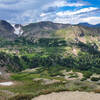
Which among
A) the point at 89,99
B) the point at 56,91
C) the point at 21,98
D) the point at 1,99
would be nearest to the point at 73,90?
the point at 56,91

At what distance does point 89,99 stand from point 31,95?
8895 millimetres

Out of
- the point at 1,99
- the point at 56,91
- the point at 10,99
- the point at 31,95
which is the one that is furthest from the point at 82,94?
the point at 1,99

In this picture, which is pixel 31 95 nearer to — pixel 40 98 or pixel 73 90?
pixel 40 98

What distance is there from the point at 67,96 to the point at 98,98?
14.9 feet

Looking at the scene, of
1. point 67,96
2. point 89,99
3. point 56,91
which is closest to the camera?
point 89,99

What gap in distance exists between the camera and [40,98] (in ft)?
99.8

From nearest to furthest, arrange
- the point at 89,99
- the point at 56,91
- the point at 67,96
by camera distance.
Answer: the point at 89,99 < the point at 67,96 < the point at 56,91

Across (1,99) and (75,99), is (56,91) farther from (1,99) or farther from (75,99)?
(1,99)

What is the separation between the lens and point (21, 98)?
3075 cm

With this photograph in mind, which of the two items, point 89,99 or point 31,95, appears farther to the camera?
point 31,95

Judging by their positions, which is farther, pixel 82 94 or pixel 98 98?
pixel 82 94

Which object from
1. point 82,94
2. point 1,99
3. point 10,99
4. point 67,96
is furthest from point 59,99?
Answer: point 1,99

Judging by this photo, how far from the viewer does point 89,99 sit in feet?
91.6

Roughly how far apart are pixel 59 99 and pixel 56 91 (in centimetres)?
320
